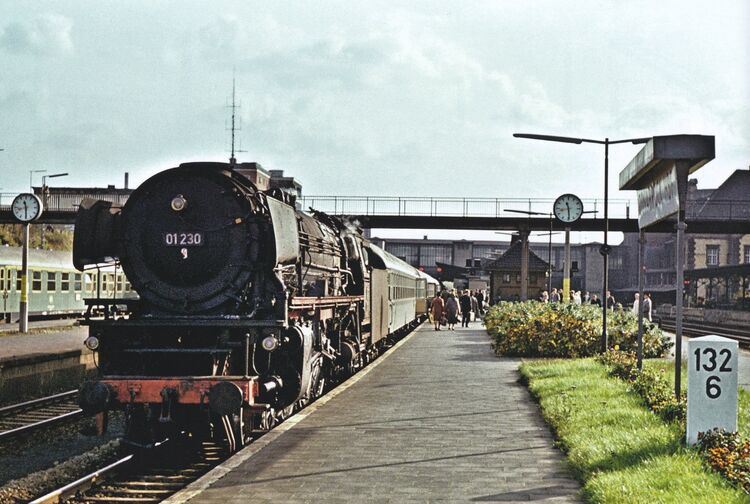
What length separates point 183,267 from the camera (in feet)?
35.6

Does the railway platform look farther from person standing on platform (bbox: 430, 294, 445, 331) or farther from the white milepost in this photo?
person standing on platform (bbox: 430, 294, 445, 331)

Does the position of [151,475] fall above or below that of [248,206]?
below

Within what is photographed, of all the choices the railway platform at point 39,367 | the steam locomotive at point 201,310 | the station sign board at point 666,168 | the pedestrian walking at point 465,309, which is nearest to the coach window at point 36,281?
the railway platform at point 39,367

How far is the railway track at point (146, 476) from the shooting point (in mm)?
8477

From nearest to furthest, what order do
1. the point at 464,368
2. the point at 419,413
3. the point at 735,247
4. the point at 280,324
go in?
the point at 280,324
the point at 419,413
the point at 464,368
the point at 735,247

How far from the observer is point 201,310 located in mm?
10719

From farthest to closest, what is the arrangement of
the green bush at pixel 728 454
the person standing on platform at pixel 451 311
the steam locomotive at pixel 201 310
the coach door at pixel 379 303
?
the person standing on platform at pixel 451 311
the coach door at pixel 379 303
the steam locomotive at pixel 201 310
the green bush at pixel 728 454

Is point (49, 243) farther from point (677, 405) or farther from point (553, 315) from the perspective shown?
point (677, 405)

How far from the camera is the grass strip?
6.97 m

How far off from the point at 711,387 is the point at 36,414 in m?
10.3

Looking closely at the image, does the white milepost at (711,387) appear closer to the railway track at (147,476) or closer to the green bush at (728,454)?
the green bush at (728,454)

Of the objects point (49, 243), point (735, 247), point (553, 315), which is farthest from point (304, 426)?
point (735, 247)

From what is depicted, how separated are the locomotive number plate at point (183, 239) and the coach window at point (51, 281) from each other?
26557mm

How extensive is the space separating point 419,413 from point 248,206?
3632 mm
